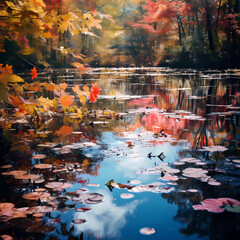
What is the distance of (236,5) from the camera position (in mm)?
20734

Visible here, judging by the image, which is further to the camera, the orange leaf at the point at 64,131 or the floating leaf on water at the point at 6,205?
Answer: the orange leaf at the point at 64,131

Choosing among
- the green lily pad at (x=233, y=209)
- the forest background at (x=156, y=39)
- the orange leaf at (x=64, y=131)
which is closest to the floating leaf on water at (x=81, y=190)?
the green lily pad at (x=233, y=209)

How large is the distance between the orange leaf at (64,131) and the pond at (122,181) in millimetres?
12

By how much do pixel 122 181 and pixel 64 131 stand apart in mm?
2089

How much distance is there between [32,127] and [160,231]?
3.34 metres

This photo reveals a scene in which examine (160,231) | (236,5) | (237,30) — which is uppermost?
(236,5)

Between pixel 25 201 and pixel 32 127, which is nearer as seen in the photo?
pixel 25 201

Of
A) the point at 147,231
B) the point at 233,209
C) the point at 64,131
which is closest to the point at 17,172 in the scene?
the point at 147,231

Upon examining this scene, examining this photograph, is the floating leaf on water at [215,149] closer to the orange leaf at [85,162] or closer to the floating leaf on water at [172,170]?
the floating leaf on water at [172,170]

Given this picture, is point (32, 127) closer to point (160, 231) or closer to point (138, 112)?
point (138, 112)

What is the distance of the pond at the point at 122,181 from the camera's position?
76.8 inches

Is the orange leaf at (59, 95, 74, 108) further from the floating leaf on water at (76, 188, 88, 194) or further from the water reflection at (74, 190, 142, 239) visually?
the water reflection at (74, 190, 142, 239)

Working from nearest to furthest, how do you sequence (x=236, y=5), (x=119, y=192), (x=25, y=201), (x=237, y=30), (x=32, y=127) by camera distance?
(x=25, y=201), (x=119, y=192), (x=32, y=127), (x=237, y=30), (x=236, y=5)

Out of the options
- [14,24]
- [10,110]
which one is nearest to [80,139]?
[14,24]
